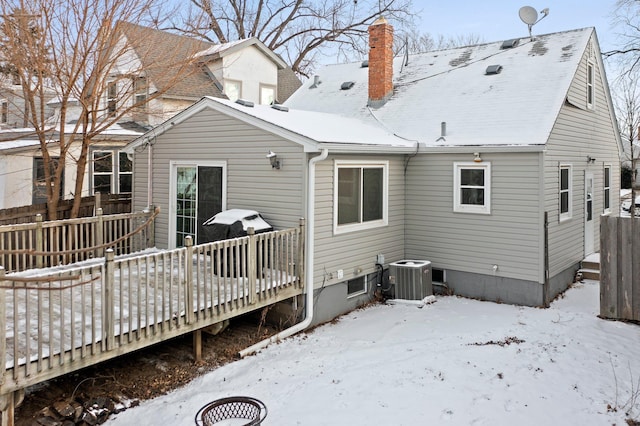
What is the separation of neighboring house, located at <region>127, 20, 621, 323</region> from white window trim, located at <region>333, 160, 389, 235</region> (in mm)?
30

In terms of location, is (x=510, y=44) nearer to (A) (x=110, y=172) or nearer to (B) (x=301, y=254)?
(B) (x=301, y=254)

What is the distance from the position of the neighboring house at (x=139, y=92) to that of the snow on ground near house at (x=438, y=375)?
7.46 metres

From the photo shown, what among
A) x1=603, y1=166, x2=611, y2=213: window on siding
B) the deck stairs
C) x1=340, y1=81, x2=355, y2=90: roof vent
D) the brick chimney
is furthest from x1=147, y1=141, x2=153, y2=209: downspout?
x1=603, y1=166, x2=611, y2=213: window on siding

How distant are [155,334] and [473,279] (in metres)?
6.40

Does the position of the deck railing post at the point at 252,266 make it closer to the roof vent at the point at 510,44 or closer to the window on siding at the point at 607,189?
the roof vent at the point at 510,44

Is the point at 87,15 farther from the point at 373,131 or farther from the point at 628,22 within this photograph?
the point at 628,22

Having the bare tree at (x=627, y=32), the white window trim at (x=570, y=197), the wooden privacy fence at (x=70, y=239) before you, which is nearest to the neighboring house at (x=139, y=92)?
the wooden privacy fence at (x=70, y=239)

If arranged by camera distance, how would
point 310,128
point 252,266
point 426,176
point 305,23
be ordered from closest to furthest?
1. point 252,266
2. point 310,128
3. point 426,176
4. point 305,23

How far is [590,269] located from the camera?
11.6 meters

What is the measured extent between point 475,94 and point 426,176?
2.48m

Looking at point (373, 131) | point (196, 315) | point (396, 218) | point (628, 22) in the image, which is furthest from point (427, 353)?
point (628, 22)

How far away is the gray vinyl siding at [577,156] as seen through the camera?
9.97 metres

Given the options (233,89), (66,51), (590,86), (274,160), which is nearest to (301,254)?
(274,160)

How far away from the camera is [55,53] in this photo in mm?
10414
